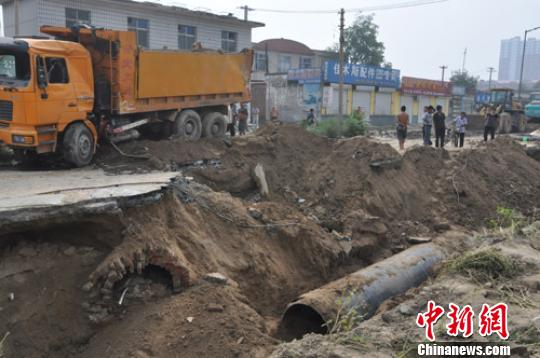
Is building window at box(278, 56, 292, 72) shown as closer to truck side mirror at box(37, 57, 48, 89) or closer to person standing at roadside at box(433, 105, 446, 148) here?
person standing at roadside at box(433, 105, 446, 148)

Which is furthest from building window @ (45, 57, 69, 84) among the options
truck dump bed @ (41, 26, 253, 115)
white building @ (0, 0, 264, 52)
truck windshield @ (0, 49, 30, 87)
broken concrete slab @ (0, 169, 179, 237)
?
white building @ (0, 0, 264, 52)

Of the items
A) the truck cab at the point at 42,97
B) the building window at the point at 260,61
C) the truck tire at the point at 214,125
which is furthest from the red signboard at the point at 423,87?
the truck cab at the point at 42,97

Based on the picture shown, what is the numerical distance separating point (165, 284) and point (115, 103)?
230 inches

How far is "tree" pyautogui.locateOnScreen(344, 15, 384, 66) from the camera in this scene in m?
54.0

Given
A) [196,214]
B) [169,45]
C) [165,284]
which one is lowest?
[165,284]

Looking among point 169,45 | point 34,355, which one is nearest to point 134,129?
point 34,355

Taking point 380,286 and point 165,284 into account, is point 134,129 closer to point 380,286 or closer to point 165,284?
point 165,284

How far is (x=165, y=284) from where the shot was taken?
6.33 metres

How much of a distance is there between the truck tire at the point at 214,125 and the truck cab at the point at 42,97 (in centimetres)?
402

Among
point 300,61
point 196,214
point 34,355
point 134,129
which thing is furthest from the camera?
point 300,61

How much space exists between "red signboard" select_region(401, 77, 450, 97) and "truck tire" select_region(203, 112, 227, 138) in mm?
25915

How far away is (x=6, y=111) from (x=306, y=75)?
23.9 m

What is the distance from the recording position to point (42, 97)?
9.37 meters

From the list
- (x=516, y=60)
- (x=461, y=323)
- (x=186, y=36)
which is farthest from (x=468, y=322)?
Result: (x=516, y=60)
